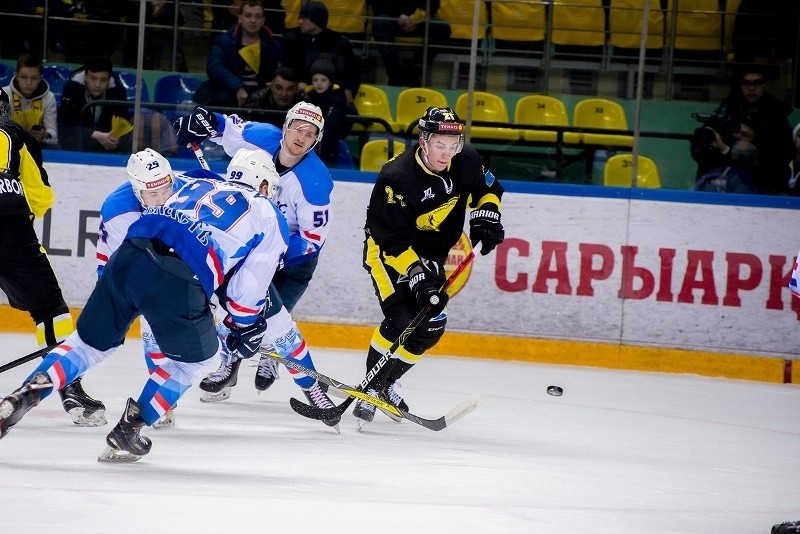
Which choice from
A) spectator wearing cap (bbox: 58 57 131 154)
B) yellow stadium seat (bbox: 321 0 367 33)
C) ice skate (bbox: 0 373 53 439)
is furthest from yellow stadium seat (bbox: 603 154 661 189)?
ice skate (bbox: 0 373 53 439)

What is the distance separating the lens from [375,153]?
23.0 ft

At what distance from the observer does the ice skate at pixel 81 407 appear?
14.4ft

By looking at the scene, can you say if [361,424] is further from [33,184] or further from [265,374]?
[33,184]

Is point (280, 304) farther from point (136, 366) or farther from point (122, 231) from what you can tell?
point (136, 366)

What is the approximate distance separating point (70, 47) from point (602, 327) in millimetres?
3450

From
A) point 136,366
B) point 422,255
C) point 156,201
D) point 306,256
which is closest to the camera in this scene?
point 156,201

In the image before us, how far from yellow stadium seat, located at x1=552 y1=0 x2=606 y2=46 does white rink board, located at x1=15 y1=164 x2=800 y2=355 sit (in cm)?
159

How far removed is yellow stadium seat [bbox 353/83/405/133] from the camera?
7253 mm

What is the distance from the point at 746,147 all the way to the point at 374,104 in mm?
2185

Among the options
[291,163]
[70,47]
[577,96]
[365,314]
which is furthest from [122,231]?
[577,96]

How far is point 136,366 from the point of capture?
5.90 metres

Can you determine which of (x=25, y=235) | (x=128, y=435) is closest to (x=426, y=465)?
(x=128, y=435)

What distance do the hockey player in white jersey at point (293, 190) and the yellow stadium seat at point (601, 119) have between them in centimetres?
221

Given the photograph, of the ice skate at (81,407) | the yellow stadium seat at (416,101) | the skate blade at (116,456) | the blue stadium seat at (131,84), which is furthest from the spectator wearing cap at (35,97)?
the skate blade at (116,456)
